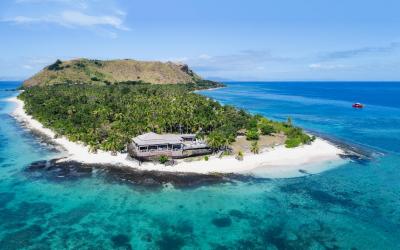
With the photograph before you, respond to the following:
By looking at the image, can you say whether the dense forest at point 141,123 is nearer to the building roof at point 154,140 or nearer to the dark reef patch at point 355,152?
the building roof at point 154,140

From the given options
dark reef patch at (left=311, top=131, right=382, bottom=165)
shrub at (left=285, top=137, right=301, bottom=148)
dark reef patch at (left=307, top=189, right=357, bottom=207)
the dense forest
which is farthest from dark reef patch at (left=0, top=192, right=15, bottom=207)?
dark reef patch at (left=311, top=131, right=382, bottom=165)

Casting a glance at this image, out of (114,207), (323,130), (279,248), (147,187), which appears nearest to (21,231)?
(114,207)

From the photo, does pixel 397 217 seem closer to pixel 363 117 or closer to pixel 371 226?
pixel 371 226

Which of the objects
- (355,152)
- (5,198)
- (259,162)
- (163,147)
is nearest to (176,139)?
(163,147)

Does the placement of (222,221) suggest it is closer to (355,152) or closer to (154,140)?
(154,140)

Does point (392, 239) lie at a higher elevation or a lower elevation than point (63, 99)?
lower

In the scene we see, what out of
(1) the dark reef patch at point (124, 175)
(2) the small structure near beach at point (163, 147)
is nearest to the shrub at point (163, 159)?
(2) the small structure near beach at point (163, 147)
